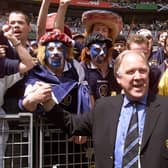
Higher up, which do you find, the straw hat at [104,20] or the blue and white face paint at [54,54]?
the straw hat at [104,20]

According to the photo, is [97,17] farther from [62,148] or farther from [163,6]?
[163,6]

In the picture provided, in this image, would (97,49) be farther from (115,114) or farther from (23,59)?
(115,114)

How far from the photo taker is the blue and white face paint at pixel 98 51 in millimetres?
3604

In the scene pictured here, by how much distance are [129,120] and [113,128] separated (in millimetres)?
107

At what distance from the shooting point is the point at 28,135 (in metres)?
2.57

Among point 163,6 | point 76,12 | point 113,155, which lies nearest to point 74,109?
point 113,155

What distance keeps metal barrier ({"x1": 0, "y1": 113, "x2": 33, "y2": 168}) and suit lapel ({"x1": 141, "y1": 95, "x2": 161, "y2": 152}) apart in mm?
738

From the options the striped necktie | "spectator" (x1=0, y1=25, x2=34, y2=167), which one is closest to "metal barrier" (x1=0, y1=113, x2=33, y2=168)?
"spectator" (x1=0, y1=25, x2=34, y2=167)

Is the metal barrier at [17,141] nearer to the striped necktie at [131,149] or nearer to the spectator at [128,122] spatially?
the spectator at [128,122]

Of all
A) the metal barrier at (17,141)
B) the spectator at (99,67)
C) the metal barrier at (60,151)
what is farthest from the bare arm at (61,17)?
the metal barrier at (17,141)

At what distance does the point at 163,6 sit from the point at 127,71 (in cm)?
3480

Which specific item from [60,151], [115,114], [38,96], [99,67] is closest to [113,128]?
[115,114]

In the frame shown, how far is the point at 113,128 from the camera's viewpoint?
2316 mm

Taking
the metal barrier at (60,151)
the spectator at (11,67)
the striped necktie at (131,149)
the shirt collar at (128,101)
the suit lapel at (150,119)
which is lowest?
the metal barrier at (60,151)
